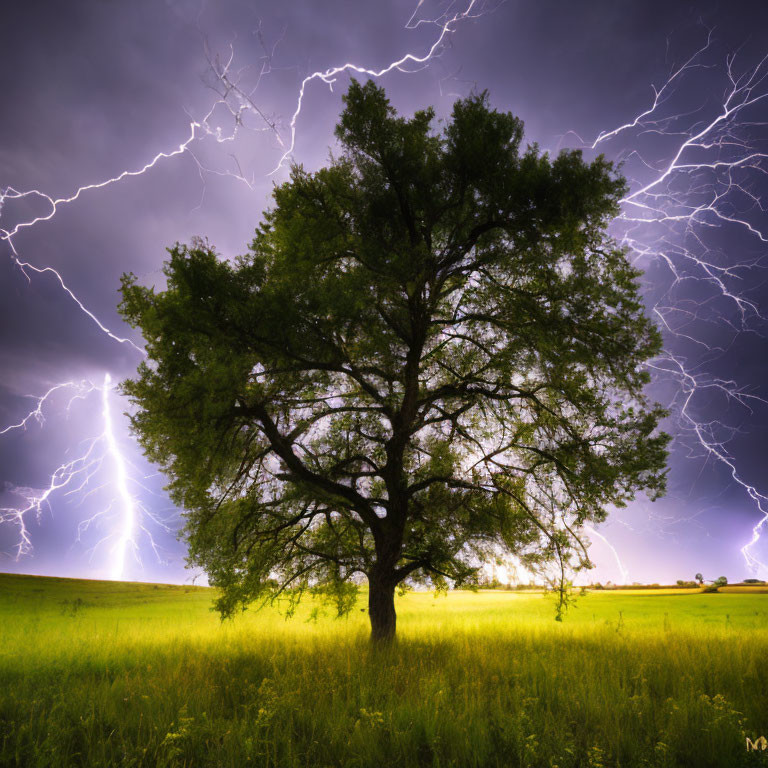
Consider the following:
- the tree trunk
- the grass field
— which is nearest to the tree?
the tree trunk

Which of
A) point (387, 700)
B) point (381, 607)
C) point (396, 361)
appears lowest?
point (387, 700)

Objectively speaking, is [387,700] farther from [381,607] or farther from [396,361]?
Answer: [396,361]

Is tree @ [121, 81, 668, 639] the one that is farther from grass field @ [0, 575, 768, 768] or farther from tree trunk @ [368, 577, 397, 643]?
grass field @ [0, 575, 768, 768]

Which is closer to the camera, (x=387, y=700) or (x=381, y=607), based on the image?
(x=387, y=700)

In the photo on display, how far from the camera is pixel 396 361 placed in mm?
8836

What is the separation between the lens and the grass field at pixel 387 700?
12.2 ft

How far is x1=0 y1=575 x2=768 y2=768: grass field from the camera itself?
146 inches

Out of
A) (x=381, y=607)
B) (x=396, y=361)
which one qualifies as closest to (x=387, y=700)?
(x=381, y=607)

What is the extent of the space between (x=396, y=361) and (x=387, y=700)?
582 centimetres

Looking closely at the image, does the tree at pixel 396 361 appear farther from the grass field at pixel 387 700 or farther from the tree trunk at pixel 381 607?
the grass field at pixel 387 700

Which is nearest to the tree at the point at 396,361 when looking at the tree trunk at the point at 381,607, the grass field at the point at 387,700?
the tree trunk at the point at 381,607

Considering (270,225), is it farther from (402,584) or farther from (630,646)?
(630,646)

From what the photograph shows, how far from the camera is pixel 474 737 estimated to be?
3.78 m

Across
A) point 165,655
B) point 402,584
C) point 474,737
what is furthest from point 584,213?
point 165,655
